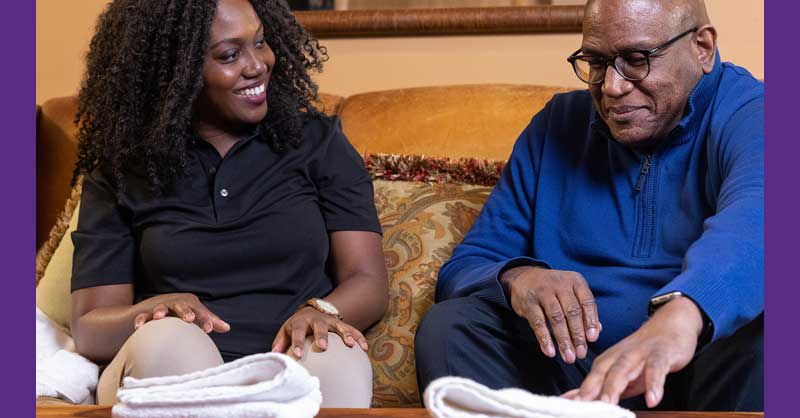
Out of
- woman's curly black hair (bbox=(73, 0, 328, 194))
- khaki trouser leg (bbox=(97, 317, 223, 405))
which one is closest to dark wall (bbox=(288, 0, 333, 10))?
woman's curly black hair (bbox=(73, 0, 328, 194))

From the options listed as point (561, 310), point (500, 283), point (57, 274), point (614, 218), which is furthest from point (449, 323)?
point (57, 274)

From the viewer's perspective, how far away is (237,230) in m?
1.69

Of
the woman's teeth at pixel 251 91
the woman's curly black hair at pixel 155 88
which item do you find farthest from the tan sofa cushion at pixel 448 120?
the woman's teeth at pixel 251 91

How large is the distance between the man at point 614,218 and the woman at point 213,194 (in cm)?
23

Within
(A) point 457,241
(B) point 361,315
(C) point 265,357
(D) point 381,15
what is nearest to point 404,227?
(A) point 457,241

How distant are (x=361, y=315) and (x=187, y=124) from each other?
0.47m

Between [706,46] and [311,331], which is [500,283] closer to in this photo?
[311,331]

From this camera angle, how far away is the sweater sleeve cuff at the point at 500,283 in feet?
4.91

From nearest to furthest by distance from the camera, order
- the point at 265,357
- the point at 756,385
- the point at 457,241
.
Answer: the point at 265,357 → the point at 756,385 → the point at 457,241

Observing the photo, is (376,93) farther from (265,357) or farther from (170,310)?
(265,357)

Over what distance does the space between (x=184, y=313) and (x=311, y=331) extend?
7.8 inches

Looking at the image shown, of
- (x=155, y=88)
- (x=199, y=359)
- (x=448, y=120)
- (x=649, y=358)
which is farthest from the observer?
(x=448, y=120)

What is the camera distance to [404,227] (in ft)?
6.33

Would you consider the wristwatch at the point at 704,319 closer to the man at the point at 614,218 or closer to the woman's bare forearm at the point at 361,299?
the man at the point at 614,218
